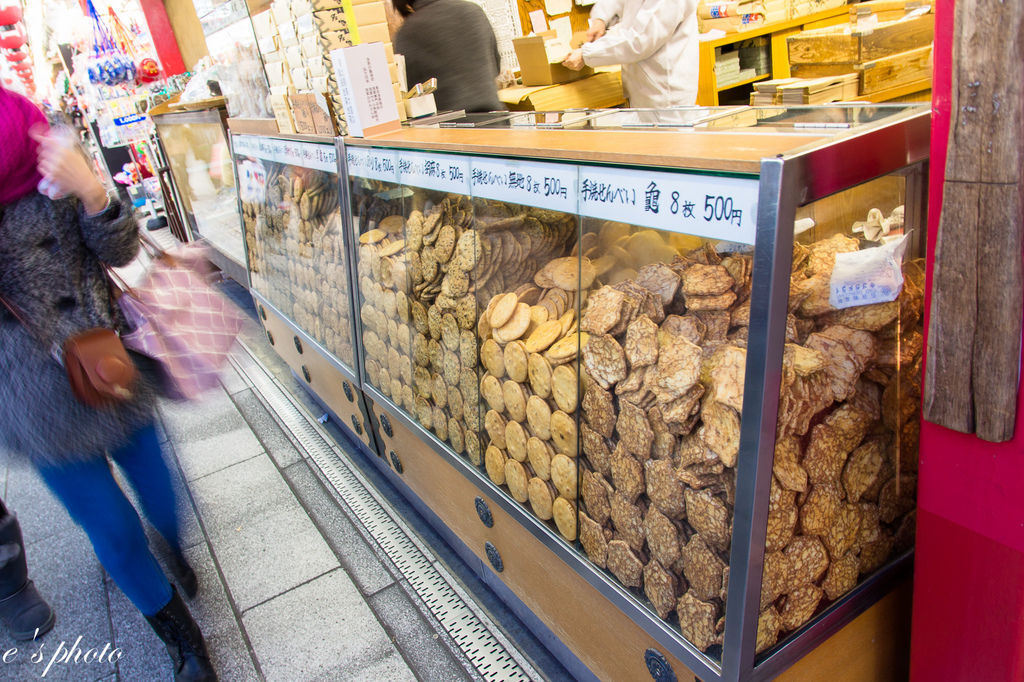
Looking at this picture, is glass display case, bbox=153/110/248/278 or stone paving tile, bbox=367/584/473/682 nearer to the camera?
stone paving tile, bbox=367/584/473/682

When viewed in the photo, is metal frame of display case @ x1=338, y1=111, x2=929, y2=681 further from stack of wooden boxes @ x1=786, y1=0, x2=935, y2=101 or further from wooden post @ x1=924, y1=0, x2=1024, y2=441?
stack of wooden boxes @ x1=786, y1=0, x2=935, y2=101

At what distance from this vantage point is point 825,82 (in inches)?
128

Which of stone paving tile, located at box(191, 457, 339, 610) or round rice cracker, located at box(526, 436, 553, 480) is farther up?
round rice cracker, located at box(526, 436, 553, 480)

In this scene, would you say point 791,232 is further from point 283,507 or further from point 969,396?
point 283,507

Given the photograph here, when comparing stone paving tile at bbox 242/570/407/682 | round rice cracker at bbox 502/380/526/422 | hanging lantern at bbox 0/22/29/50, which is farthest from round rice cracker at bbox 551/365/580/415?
hanging lantern at bbox 0/22/29/50

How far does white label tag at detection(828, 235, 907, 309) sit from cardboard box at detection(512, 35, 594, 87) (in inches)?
139

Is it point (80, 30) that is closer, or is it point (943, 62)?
point (943, 62)

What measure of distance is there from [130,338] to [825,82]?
3.31 metres

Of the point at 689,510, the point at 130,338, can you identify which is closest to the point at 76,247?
the point at 130,338

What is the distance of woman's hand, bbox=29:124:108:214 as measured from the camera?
150cm

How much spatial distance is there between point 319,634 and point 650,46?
10.9 ft

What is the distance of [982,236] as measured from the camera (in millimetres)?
888

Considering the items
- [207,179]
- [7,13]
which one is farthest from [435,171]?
[7,13]

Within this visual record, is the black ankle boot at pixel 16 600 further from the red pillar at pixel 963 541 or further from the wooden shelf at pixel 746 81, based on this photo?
the wooden shelf at pixel 746 81
